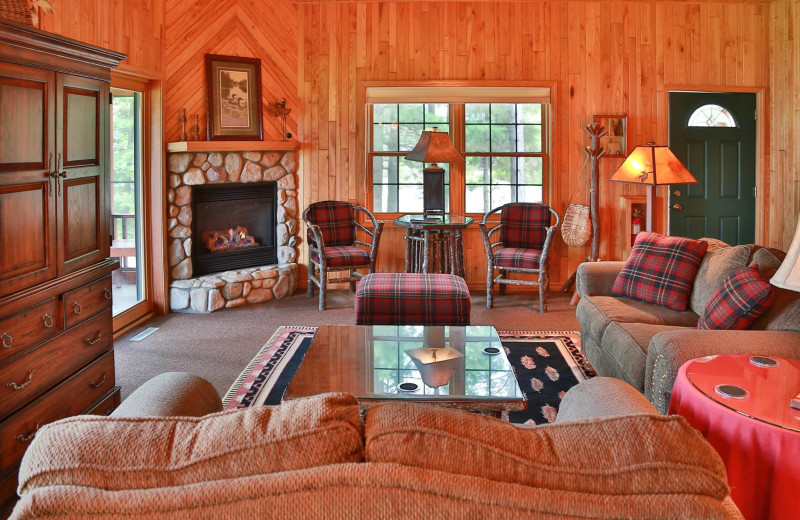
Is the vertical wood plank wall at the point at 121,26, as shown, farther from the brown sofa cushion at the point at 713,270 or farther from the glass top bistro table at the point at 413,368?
the brown sofa cushion at the point at 713,270

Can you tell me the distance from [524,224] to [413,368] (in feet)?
12.6

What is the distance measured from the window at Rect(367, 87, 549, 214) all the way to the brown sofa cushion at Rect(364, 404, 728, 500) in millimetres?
6112

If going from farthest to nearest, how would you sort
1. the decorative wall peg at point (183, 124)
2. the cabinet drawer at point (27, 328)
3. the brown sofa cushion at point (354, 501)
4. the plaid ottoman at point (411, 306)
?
the decorative wall peg at point (183, 124) < the plaid ottoman at point (411, 306) < the cabinet drawer at point (27, 328) < the brown sofa cushion at point (354, 501)

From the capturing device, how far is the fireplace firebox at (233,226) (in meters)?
6.63

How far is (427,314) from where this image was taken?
14.7 ft

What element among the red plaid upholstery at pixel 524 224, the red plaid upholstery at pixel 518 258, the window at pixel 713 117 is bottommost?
the red plaid upholstery at pixel 518 258

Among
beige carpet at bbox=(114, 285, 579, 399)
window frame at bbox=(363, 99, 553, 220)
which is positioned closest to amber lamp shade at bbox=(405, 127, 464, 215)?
window frame at bbox=(363, 99, 553, 220)

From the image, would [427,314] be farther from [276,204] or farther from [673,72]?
[673,72]

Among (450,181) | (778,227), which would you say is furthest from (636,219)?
(450,181)

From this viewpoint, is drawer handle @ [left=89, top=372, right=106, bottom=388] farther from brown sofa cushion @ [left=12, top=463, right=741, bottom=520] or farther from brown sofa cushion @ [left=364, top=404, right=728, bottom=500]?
brown sofa cushion @ [left=364, top=404, right=728, bottom=500]

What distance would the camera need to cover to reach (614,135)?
7.11 meters

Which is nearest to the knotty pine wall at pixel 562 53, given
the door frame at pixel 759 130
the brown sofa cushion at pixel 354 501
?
the door frame at pixel 759 130

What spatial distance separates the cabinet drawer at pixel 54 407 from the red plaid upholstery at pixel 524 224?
13.2 ft

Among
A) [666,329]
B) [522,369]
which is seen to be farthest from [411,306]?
[666,329]
